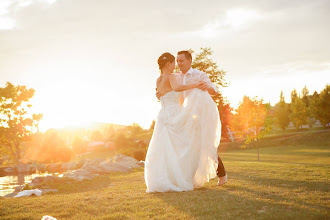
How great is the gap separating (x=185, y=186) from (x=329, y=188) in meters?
3.29

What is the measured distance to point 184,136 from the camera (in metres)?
7.14

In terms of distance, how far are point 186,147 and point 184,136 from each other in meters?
0.29

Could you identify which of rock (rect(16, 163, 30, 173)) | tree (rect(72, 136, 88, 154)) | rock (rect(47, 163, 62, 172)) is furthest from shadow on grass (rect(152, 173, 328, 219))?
tree (rect(72, 136, 88, 154))

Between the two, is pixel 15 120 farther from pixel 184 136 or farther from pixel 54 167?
pixel 184 136

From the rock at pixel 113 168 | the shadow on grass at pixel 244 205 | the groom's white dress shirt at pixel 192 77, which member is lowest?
the rock at pixel 113 168

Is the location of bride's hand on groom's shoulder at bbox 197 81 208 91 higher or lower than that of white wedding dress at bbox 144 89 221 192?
higher

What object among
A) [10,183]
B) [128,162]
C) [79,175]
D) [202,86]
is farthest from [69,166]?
[202,86]

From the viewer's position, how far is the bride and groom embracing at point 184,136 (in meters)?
6.91

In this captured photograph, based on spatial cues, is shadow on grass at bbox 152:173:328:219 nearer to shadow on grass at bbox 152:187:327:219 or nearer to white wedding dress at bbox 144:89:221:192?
shadow on grass at bbox 152:187:327:219

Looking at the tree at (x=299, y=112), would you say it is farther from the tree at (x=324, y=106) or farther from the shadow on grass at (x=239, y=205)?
the shadow on grass at (x=239, y=205)

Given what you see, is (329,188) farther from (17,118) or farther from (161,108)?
(17,118)

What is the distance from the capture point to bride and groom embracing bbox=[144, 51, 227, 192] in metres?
6.91

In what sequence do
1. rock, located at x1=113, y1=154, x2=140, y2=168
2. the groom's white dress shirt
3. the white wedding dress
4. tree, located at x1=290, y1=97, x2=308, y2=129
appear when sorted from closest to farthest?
the white wedding dress < the groom's white dress shirt < rock, located at x1=113, y1=154, x2=140, y2=168 < tree, located at x1=290, y1=97, x2=308, y2=129

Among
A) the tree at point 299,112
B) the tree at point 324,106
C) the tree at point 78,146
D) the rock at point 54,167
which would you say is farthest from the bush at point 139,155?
the tree at point 299,112
